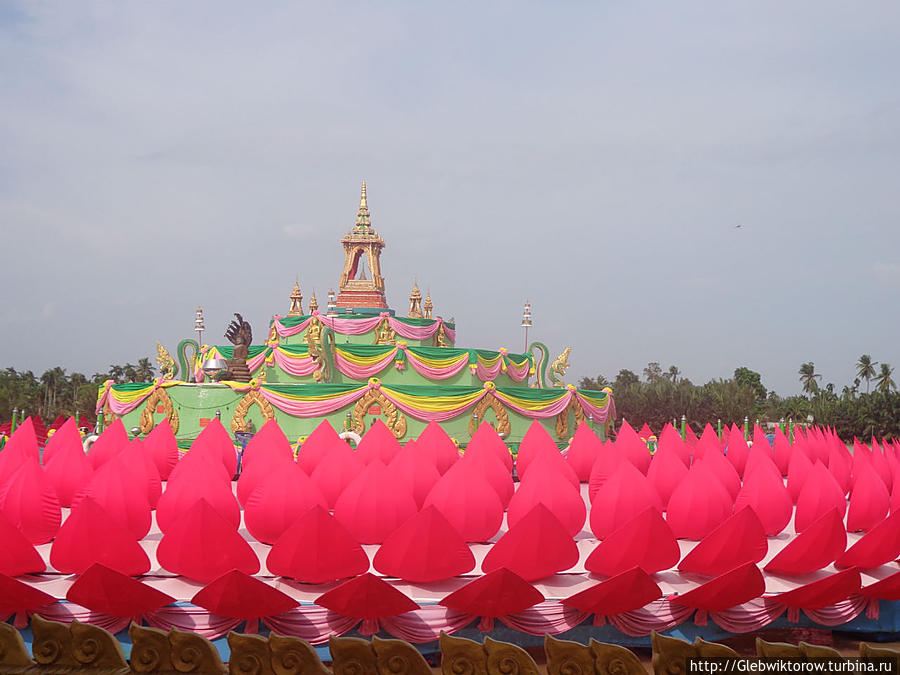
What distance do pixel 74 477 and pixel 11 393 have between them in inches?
1654

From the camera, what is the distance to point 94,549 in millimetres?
8703

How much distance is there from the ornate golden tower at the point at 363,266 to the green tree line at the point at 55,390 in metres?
22.4

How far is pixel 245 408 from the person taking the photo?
843 inches

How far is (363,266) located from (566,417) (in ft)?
40.4

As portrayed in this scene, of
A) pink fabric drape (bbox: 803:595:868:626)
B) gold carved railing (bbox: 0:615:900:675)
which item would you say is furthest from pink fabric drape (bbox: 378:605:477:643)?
pink fabric drape (bbox: 803:595:868:626)

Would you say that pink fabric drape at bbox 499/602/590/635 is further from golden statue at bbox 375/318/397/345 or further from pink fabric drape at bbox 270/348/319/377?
golden statue at bbox 375/318/397/345

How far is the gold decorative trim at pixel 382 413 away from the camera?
21.2m

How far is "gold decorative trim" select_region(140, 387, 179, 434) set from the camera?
21812 mm

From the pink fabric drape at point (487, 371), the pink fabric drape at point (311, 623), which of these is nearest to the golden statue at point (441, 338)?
the pink fabric drape at point (487, 371)

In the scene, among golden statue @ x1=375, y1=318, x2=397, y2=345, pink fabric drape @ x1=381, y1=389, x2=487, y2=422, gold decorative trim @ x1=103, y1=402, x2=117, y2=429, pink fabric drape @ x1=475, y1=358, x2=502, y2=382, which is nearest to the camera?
pink fabric drape @ x1=381, y1=389, x2=487, y2=422

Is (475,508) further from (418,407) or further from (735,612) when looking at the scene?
(418,407)

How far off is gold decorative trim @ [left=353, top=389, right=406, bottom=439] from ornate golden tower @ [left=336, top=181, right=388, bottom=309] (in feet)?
31.9

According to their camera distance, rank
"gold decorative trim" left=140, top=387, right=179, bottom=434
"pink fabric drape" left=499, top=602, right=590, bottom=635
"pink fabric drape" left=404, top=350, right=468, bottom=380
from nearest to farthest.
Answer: "pink fabric drape" left=499, top=602, right=590, bottom=635, "gold decorative trim" left=140, top=387, right=179, bottom=434, "pink fabric drape" left=404, top=350, right=468, bottom=380

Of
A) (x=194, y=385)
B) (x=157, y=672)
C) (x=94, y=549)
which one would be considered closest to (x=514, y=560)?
(x=157, y=672)
